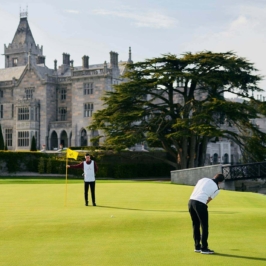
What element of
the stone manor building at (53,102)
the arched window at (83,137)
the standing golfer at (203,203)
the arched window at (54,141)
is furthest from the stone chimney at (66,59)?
the standing golfer at (203,203)

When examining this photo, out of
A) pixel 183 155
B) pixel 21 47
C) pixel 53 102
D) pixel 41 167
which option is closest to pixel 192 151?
pixel 183 155

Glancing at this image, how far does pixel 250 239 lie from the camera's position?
40.0ft

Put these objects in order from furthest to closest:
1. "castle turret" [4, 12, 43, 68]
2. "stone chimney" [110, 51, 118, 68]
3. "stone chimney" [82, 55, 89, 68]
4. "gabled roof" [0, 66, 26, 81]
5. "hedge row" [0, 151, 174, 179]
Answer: "castle turret" [4, 12, 43, 68] < "gabled roof" [0, 66, 26, 81] < "stone chimney" [82, 55, 89, 68] < "stone chimney" [110, 51, 118, 68] < "hedge row" [0, 151, 174, 179]

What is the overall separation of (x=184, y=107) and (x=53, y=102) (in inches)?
1251

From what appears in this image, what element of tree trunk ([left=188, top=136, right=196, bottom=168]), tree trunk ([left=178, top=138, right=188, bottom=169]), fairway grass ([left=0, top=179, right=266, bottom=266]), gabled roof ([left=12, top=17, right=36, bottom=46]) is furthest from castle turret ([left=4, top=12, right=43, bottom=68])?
fairway grass ([left=0, top=179, right=266, bottom=266])

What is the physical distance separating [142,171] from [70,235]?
131 feet

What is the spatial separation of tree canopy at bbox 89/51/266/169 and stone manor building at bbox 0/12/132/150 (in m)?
20.6

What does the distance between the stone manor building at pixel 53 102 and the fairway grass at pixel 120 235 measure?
50577 millimetres

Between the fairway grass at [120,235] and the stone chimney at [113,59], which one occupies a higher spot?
the stone chimney at [113,59]

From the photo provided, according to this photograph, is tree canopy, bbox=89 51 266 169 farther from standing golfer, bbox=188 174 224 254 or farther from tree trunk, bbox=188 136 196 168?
standing golfer, bbox=188 174 224 254

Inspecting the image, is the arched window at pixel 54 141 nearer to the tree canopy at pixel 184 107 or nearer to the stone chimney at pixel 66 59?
the stone chimney at pixel 66 59

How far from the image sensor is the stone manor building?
6919 centimetres

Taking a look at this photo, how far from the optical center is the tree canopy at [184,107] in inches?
1754

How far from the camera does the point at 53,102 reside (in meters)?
74.2
